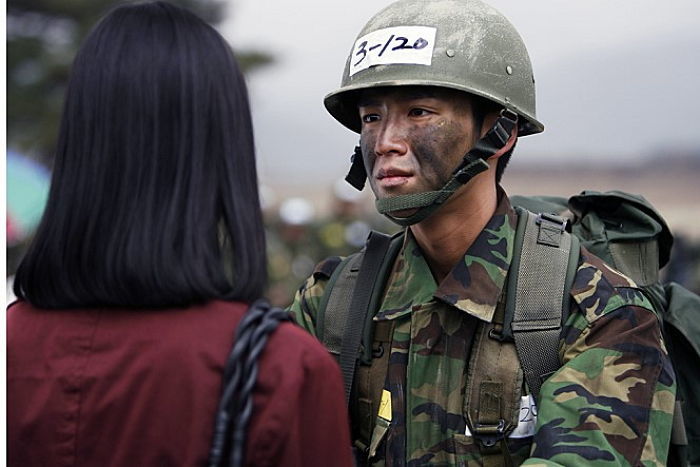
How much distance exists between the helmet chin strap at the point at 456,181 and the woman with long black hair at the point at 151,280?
3.37ft

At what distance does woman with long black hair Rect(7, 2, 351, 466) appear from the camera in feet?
5.50

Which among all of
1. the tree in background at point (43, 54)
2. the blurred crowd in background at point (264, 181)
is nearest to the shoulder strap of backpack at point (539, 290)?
the blurred crowd in background at point (264, 181)

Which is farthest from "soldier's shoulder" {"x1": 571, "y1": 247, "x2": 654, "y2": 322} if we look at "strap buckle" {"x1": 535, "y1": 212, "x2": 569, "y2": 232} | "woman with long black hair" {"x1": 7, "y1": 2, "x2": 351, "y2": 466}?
"woman with long black hair" {"x1": 7, "y1": 2, "x2": 351, "y2": 466}

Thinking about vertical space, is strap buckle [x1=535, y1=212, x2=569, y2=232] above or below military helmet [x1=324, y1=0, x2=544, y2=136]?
below

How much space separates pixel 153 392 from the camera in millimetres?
1677

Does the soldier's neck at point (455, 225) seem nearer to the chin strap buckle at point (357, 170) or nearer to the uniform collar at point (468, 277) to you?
the uniform collar at point (468, 277)

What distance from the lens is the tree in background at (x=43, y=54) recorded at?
10250mm

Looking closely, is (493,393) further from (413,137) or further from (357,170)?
(357,170)

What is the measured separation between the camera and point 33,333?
5.82ft

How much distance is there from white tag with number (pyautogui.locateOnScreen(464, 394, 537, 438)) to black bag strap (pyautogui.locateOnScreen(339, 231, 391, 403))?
469 mm

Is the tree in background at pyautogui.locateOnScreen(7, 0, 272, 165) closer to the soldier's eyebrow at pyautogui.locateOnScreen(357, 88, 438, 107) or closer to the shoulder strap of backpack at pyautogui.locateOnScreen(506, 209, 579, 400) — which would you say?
the soldier's eyebrow at pyautogui.locateOnScreen(357, 88, 438, 107)

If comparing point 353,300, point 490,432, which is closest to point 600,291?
point 490,432

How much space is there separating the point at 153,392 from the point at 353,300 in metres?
1.30

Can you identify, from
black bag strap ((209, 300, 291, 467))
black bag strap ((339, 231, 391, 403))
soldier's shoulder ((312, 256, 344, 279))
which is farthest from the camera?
soldier's shoulder ((312, 256, 344, 279))
